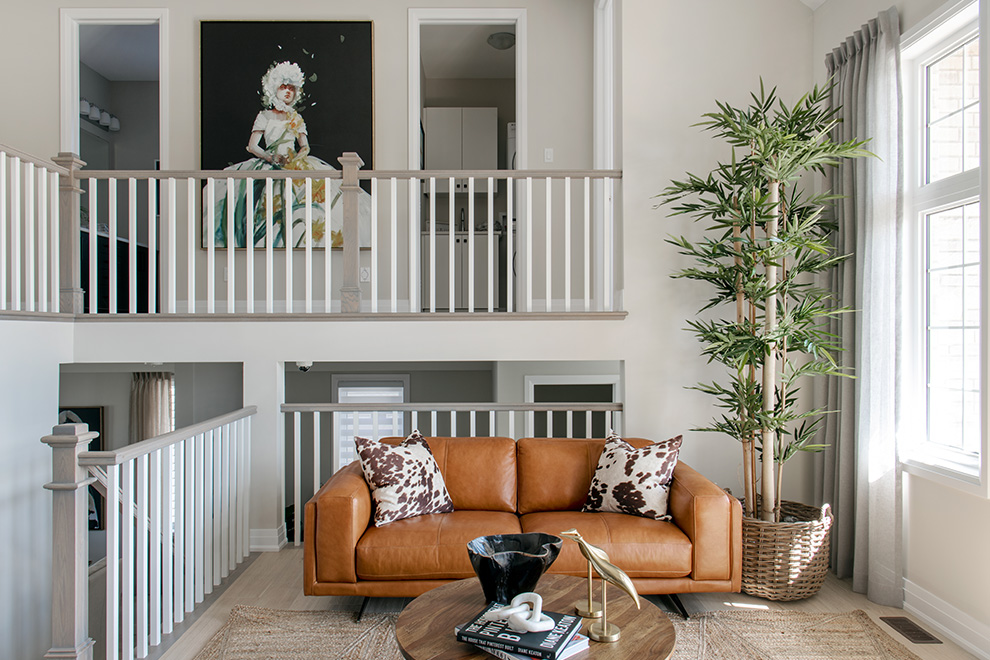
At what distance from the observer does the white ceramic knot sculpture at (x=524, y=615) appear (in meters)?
1.70

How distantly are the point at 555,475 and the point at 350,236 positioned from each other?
6.19 ft

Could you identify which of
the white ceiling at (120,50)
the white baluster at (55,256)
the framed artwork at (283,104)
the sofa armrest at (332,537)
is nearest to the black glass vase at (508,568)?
the sofa armrest at (332,537)

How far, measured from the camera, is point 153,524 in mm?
2594

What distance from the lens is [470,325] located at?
391 centimetres

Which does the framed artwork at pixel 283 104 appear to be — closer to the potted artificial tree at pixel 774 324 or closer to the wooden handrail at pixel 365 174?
the wooden handrail at pixel 365 174

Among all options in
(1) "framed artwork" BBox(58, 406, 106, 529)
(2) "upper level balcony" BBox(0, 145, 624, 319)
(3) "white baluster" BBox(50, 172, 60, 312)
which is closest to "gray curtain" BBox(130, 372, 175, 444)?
(1) "framed artwork" BBox(58, 406, 106, 529)

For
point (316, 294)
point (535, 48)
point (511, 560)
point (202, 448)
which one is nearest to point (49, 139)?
point (316, 294)

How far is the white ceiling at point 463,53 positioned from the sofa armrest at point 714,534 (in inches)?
179

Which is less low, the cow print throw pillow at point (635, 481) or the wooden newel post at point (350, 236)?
the wooden newel post at point (350, 236)

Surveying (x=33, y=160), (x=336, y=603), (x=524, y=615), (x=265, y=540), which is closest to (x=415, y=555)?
(x=336, y=603)

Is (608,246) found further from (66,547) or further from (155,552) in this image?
(66,547)

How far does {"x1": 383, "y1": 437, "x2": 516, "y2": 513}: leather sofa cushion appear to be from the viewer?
3268 millimetres

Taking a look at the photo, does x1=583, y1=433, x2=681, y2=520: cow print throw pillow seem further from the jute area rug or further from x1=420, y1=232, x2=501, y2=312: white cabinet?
x1=420, y1=232, x2=501, y2=312: white cabinet

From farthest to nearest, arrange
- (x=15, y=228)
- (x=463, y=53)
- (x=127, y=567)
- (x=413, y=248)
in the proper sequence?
(x=463, y=53), (x=413, y=248), (x=15, y=228), (x=127, y=567)
